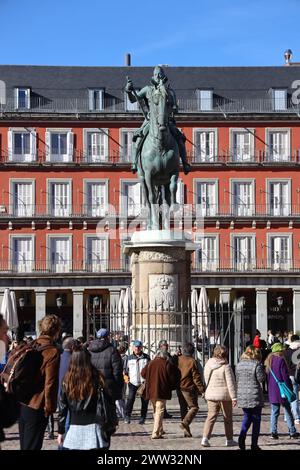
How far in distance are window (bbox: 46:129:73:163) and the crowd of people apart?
45.2 m

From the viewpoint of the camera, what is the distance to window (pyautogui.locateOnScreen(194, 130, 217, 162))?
6800 centimetres

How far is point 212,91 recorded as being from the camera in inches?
2758

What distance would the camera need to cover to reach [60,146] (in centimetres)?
6756

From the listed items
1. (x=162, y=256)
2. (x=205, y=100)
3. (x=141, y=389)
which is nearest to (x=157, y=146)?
(x=162, y=256)

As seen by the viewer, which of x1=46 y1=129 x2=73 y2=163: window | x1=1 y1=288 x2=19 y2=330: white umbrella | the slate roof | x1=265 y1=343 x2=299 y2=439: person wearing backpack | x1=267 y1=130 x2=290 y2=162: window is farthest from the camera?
the slate roof

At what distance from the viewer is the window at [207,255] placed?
66812mm

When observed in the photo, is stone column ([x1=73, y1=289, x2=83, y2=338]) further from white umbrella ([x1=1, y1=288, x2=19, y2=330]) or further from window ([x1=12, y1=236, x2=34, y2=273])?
white umbrella ([x1=1, y1=288, x2=19, y2=330])

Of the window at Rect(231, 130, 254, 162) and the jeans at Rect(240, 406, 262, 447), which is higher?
the window at Rect(231, 130, 254, 162)

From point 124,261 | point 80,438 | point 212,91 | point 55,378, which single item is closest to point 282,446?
point 55,378

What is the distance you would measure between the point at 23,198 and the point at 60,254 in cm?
409

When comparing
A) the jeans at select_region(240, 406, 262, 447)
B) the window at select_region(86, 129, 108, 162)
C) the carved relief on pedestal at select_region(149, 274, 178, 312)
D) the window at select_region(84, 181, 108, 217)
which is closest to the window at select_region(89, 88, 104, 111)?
the window at select_region(86, 129, 108, 162)

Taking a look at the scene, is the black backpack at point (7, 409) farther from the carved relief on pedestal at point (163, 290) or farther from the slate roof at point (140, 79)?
the slate roof at point (140, 79)

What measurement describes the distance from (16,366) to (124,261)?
54946mm
